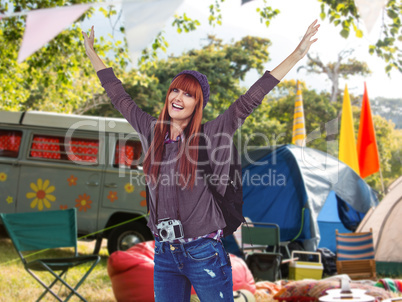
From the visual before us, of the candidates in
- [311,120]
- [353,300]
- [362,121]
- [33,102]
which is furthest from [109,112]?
[353,300]

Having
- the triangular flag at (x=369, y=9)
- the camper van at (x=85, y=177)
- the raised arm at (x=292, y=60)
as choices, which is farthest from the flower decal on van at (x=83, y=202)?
the triangular flag at (x=369, y=9)

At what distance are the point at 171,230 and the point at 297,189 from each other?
4.97 m

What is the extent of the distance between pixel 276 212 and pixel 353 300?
2.92 m

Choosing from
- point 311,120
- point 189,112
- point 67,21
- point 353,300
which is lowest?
point 353,300

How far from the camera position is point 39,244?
12.8 feet

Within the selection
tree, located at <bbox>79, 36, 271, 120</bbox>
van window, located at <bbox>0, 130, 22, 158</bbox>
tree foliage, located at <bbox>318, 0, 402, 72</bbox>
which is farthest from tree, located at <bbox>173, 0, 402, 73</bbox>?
tree, located at <bbox>79, 36, 271, 120</bbox>

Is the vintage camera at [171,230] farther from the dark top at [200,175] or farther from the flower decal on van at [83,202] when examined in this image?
the flower decal on van at [83,202]

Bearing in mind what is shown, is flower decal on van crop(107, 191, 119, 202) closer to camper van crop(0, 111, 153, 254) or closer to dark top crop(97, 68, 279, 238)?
camper van crop(0, 111, 153, 254)

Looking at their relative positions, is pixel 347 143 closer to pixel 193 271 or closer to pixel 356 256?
pixel 356 256

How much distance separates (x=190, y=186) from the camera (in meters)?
1.53

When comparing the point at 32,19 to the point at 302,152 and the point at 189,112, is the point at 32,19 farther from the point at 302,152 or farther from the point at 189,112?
the point at 302,152

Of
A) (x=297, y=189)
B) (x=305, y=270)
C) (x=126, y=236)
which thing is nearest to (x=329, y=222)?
(x=297, y=189)

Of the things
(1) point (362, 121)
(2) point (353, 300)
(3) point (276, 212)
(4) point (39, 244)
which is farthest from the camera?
(1) point (362, 121)

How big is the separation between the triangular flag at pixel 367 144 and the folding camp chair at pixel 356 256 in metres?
2.06
